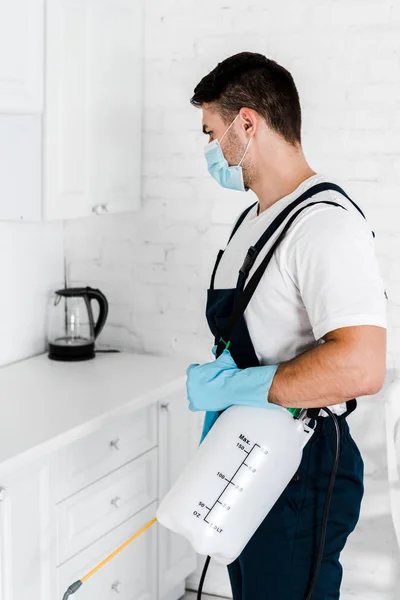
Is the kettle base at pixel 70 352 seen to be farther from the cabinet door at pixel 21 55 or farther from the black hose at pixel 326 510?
the black hose at pixel 326 510

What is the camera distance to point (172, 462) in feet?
8.89

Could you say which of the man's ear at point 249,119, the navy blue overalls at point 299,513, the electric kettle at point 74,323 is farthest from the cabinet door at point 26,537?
the man's ear at point 249,119

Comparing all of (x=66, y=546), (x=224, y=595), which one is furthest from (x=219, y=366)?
(x=224, y=595)

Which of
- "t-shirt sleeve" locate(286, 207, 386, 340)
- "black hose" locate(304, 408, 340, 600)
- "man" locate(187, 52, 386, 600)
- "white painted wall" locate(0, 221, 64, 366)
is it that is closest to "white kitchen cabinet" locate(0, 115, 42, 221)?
"white painted wall" locate(0, 221, 64, 366)

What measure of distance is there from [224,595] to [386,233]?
1.38 meters

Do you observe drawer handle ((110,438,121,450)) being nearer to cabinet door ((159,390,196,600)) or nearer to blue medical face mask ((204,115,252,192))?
cabinet door ((159,390,196,600))

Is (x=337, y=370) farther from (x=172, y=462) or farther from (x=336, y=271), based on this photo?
(x=172, y=462)

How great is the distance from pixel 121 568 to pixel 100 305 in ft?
2.83

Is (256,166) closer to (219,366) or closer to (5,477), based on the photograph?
(219,366)

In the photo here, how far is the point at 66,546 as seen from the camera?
217 centimetres

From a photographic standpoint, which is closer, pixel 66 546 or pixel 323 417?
pixel 323 417

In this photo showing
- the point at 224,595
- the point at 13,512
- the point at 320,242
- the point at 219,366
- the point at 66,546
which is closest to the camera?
the point at 320,242

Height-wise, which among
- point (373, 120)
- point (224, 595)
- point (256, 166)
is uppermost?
point (373, 120)

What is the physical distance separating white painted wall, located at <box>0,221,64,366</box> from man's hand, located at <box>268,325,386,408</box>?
131 centimetres
